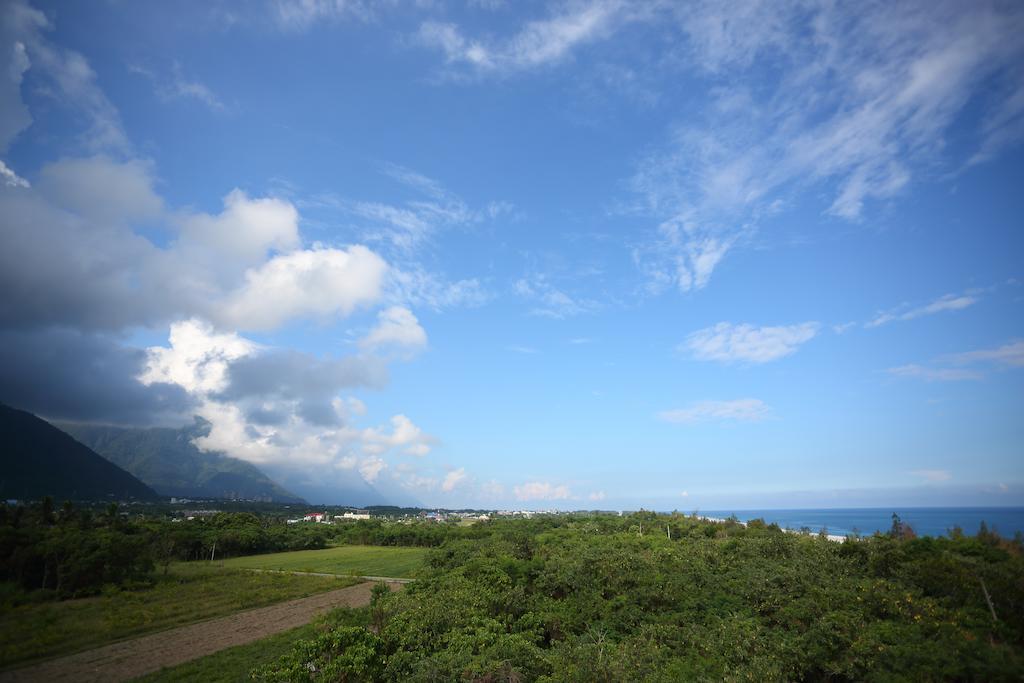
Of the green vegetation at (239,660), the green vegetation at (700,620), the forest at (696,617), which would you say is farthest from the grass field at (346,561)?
the green vegetation at (700,620)

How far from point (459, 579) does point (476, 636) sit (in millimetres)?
8147

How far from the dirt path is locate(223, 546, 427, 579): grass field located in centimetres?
2270

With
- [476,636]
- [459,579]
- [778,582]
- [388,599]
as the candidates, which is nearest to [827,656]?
[778,582]

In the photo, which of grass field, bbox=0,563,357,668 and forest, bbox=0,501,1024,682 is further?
grass field, bbox=0,563,357,668

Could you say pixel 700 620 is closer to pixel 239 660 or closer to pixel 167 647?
pixel 239 660

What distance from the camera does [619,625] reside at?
21.3 m

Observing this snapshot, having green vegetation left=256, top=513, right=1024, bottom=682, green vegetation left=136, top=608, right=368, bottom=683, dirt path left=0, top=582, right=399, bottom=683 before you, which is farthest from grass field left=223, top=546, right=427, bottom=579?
green vegetation left=256, top=513, right=1024, bottom=682

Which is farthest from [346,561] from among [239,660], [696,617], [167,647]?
[696,617]

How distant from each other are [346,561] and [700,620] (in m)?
71.5

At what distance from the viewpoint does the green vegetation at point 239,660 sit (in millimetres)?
23336

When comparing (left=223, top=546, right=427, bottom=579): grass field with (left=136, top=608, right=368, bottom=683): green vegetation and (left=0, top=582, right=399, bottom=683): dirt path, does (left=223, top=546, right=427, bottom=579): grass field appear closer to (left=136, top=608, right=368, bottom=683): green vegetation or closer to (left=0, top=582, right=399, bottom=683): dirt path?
(left=0, top=582, right=399, bottom=683): dirt path

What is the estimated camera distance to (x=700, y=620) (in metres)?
21.7

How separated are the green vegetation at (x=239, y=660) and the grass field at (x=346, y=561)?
3309 cm

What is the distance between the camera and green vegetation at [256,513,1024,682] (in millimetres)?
13883
